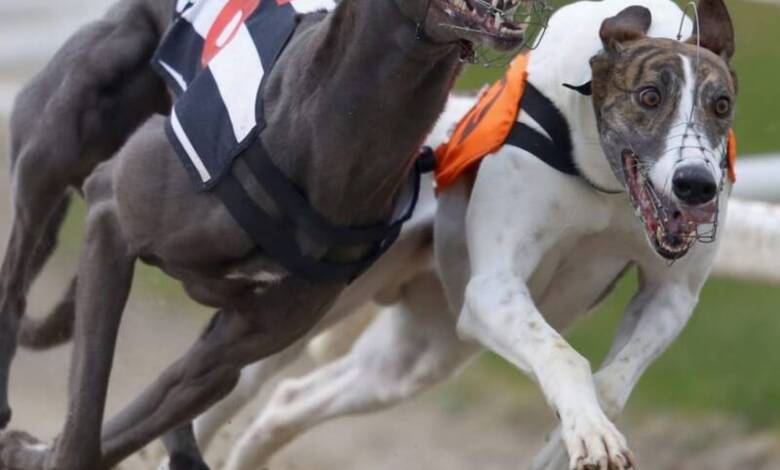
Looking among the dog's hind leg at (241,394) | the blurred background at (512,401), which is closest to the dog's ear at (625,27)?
the dog's hind leg at (241,394)

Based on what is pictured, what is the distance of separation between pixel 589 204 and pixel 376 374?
120 cm

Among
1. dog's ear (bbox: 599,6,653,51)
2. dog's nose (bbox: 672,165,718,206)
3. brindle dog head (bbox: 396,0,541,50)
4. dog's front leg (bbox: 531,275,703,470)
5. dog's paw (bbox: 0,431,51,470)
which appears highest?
brindle dog head (bbox: 396,0,541,50)

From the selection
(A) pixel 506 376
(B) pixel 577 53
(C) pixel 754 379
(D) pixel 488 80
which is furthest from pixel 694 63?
(D) pixel 488 80

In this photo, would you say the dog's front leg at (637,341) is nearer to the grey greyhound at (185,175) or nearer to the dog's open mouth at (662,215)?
the dog's open mouth at (662,215)

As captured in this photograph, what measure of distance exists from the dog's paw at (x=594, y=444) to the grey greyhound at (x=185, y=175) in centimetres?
60

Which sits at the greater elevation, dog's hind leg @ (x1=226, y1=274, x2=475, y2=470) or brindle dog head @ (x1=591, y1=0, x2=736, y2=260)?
brindle dog head @ (x1=591, y1=0, x2=736, y2=260)

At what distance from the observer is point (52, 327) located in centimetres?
459

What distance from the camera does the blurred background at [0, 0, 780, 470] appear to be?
541cm

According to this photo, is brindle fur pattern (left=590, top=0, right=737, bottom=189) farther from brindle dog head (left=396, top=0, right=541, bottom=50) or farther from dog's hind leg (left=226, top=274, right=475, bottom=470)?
dog's hind leg (left=226, top=274, right=475, bottom=470)

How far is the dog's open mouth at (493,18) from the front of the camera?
3178mm

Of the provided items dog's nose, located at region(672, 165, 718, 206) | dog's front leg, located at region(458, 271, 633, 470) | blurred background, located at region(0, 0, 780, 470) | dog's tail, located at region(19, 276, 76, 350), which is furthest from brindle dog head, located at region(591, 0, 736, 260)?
blurred background, located at region(0, 0, 780, 470)

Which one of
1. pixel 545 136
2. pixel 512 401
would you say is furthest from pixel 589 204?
pixel 512 401

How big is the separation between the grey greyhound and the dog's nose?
0.38 meters

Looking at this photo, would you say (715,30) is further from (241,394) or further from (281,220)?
(241,394)
